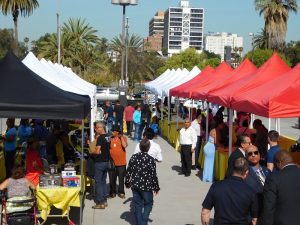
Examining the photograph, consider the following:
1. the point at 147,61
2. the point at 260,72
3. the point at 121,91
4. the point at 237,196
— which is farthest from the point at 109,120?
the point at 147,61

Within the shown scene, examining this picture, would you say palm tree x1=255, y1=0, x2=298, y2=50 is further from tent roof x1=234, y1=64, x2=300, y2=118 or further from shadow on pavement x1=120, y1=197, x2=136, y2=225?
shadow on pavement x1=120, y1=197, x2=136, y2=225

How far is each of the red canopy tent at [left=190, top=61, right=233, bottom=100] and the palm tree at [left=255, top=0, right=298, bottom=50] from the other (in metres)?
35.4

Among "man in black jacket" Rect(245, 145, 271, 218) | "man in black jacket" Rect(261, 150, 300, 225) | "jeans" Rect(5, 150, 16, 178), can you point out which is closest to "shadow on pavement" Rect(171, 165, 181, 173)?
"jeans" Rect(5, 150, 16, 178)

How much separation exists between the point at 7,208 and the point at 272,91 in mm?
5218

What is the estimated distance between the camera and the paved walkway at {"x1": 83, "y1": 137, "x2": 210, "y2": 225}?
9781 millimetres

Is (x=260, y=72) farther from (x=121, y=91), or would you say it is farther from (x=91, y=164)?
(x=121, y=91)

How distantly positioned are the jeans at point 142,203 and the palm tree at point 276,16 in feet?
150

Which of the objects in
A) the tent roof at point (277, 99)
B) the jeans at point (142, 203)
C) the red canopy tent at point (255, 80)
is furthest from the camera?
the red canopy tent at point (255, 80)

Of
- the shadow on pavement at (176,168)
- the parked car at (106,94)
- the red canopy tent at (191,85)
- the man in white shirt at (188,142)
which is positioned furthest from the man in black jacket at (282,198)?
the parked car at (106,94)

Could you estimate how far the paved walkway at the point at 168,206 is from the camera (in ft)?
Answer: 32.1

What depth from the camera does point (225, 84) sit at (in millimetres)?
15031

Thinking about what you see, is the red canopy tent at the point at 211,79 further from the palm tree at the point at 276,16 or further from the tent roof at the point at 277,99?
the palm tree at the point at 276,16

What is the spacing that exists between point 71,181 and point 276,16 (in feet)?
151

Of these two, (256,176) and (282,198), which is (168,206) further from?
(282,198)
